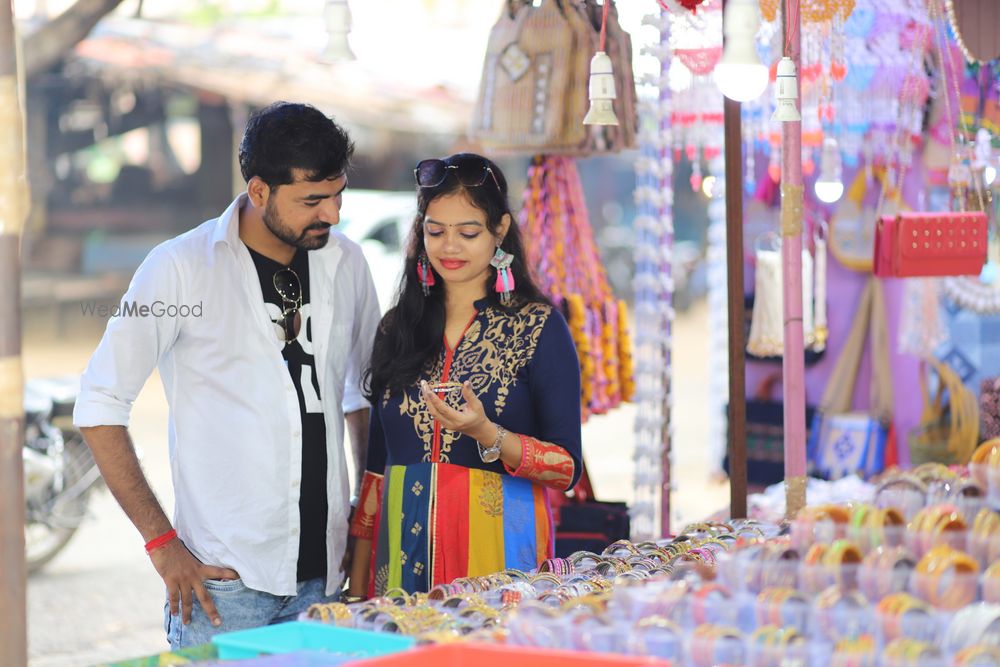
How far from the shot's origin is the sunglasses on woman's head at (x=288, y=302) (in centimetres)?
258

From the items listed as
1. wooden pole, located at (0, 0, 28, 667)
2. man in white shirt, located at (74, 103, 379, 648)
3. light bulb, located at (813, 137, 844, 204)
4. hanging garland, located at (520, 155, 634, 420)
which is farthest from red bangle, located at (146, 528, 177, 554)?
light bulb, located at (813, 137, 844, 204)

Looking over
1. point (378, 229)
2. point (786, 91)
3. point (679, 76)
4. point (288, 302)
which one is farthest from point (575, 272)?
point (378, 229)

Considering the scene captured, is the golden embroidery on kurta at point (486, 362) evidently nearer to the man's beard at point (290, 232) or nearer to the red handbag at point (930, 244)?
the man's beard at point (290, 232)

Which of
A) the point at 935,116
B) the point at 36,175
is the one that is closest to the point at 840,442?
the point at 935,116

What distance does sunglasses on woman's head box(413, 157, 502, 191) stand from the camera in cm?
260

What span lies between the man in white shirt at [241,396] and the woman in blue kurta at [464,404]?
0.14m

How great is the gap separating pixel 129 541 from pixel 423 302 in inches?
177

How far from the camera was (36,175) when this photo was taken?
43.6 ft

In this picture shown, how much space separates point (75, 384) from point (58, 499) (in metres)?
0.65

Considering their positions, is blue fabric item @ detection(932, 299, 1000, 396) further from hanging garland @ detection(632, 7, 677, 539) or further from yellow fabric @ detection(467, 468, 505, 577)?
yellow fabric @ detection(467, 468, 505, 577)

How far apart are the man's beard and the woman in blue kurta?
0.78 ft

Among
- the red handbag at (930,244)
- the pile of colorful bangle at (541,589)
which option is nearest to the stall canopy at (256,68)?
the red handbag at (930,244)

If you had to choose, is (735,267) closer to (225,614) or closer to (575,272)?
(575,272)

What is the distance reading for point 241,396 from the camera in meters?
2.50
